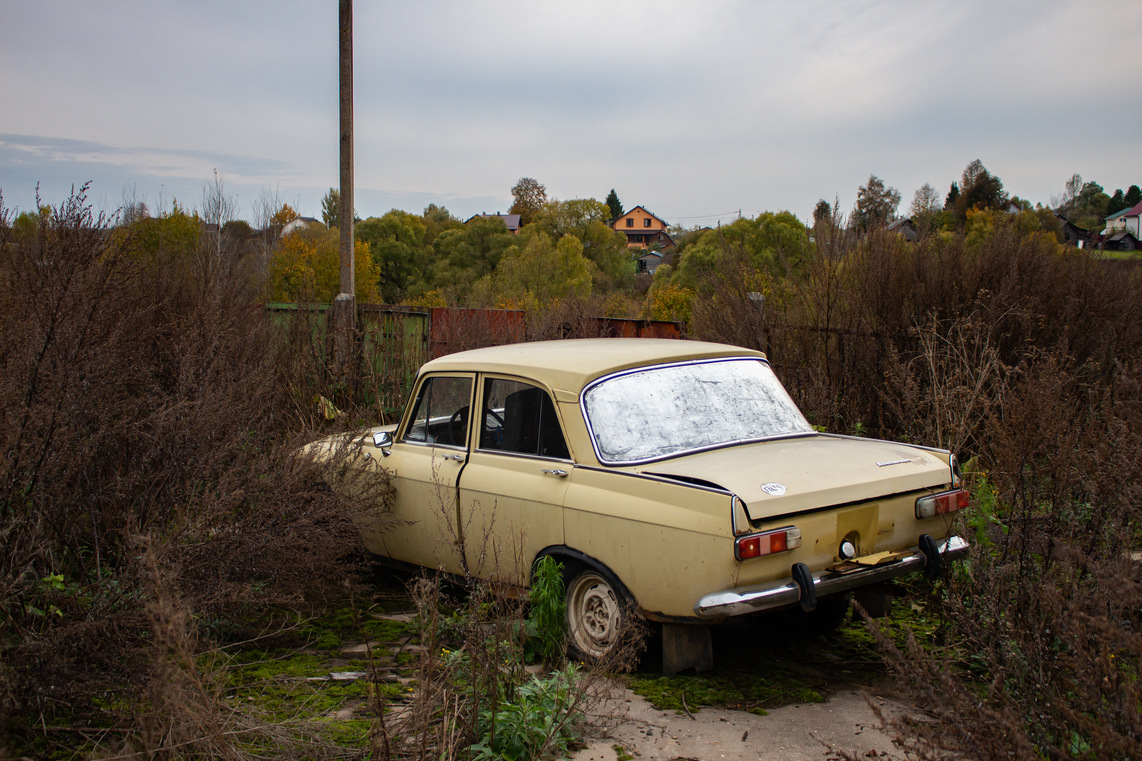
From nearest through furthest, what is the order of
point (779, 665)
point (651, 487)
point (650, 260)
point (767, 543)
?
point (767, 543) < point (651, 487) < point (779, 665) < point (650, 260)

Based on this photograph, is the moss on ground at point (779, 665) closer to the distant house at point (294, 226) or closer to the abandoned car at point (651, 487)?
the abandoned car at point (651, 487)

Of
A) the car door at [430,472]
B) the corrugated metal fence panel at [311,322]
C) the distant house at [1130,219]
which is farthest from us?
the distant house at [1130,219]

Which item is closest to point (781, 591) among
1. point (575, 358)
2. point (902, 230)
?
point (575, 358)

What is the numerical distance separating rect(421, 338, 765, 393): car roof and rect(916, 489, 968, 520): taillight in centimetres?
131

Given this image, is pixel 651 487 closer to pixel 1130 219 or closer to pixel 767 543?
pixel 767 543

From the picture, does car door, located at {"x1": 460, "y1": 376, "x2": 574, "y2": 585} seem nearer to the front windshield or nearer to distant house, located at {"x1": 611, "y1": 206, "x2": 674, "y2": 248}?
the front windshield

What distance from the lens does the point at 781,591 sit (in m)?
3.65

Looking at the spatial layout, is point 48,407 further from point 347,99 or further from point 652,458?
point 347,99

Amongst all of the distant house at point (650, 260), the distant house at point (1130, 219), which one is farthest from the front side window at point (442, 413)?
the distant house at point (650, 260)

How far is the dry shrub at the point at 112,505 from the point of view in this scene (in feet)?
10.4

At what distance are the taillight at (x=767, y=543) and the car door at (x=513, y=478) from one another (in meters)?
1.06

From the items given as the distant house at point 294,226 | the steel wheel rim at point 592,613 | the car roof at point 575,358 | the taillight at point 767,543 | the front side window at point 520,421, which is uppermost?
the distant house at point 294,226

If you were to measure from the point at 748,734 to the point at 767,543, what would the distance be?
773mm

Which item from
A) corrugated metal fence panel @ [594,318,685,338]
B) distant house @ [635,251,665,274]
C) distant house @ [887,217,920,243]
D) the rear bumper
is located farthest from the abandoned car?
distant house @ [635,251,665,274]
